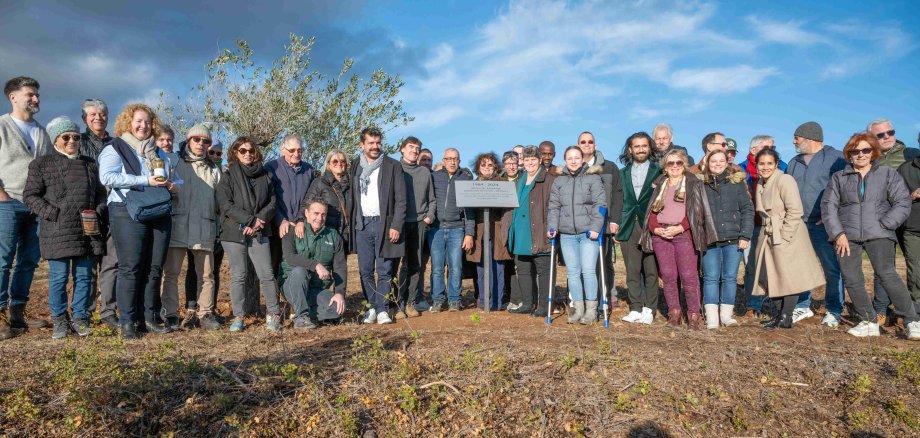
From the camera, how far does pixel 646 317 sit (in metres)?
7.12

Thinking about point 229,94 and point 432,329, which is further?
point 229,94

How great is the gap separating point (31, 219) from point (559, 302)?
6.61 m

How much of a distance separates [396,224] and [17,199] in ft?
12.7

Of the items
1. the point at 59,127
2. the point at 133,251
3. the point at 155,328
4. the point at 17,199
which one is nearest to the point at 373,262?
the point at 155,328

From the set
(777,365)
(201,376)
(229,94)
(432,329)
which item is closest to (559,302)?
(432,329)

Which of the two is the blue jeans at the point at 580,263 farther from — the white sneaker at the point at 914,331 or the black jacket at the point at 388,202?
the white sneaker at the point at 914,331

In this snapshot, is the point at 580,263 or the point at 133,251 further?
the point at 580,263

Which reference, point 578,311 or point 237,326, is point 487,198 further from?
point 237,326

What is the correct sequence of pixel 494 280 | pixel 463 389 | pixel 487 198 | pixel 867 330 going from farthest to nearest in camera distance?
pixel 494 280
pixel 487 198
pixel 867 330
pixel 463 389

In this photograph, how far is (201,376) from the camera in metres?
4.37

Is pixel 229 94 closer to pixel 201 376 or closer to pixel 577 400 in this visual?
pixel 201 376

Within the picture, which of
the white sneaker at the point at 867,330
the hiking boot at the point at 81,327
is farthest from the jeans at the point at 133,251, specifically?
the white sneaker at the point at 867,330

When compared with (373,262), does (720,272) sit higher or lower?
lower

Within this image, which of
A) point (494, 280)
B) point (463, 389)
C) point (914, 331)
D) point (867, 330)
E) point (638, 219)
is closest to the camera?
point (463, 389)
